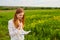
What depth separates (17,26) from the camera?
402cm

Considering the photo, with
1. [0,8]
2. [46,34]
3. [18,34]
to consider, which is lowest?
[0,8]

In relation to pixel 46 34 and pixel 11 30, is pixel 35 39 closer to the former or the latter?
pixel 46 34

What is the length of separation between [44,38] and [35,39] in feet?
1.01

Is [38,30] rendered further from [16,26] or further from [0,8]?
[0,8]

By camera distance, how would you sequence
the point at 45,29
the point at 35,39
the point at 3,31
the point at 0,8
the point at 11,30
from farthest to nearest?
the point at 0,8 < the point at 3,31 < the point at 45,29 < the point at 35,39 < the point at 11,30

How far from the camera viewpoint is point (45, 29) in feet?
25.4

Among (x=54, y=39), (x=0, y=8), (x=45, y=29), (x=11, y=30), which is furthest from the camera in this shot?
(x=0, y=8)

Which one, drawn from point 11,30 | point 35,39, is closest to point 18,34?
point 11,30

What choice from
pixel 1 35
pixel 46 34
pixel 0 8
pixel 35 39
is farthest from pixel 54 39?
pixel 0 8

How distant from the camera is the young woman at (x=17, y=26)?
13.0 feet

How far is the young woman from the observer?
3.96 m

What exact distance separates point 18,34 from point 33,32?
3.81 m

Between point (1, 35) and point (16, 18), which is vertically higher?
point (16, 18)

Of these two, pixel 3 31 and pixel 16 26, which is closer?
pixel 16 26
